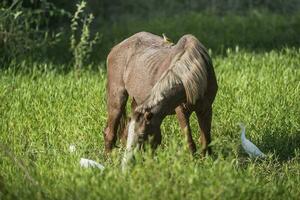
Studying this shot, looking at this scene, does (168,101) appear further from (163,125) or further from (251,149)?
(163,125)

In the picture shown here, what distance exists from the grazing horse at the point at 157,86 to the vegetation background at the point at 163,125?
22cm

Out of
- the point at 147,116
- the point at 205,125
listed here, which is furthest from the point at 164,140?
the point at 147,116

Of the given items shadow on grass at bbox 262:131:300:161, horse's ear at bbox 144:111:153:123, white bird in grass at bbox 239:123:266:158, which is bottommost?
shadow on grass at bbox 262:131:300:161

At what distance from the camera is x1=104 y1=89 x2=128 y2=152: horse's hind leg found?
666cm

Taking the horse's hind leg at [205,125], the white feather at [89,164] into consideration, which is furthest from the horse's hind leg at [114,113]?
the white feather at [89,164]

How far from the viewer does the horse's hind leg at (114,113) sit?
21.8 ft

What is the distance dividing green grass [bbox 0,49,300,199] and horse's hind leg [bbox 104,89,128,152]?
17 cm

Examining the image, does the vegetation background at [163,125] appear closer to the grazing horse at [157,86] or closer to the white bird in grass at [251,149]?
the white bird in grass at [251,149]

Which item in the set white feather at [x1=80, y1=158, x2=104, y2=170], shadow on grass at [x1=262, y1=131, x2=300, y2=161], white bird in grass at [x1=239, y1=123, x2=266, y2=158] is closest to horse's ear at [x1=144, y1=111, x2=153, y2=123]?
white feather at [x1=80, y1=158, x2=104, y2=170]

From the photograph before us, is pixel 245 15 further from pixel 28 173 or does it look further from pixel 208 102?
pixel 28 173

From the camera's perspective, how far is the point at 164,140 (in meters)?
7.00

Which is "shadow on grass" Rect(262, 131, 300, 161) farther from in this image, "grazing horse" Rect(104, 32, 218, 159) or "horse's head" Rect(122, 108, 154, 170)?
"horse's head" Rect(122, 108, 154, 170)

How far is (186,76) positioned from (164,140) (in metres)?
1.36

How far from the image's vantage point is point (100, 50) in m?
12.6
